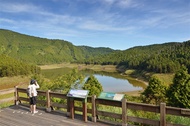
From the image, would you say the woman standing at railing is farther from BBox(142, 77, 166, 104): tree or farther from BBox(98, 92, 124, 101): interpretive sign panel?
BBox(142, 77, 166, 104): tree

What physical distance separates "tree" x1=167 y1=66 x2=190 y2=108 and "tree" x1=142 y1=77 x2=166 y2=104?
12.6 feet

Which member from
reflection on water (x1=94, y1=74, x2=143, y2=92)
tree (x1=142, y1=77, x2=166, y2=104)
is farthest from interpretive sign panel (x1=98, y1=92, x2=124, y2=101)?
reflection on water (x1=94, y1=74, x2=143, y2=92)

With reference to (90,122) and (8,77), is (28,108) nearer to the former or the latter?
(90,122)

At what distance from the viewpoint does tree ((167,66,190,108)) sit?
1235 inches

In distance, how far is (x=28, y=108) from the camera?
1156cm

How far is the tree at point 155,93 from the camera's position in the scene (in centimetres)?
3938

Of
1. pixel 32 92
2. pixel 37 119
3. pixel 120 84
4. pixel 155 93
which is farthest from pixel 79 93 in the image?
pixel 120 84

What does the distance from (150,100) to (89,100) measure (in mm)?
33153

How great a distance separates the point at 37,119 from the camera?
31.0ft

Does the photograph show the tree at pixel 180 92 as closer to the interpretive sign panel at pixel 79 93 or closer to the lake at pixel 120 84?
the interpretive sign panel at pixel 79 93

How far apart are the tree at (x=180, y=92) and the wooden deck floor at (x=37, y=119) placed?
26322mm

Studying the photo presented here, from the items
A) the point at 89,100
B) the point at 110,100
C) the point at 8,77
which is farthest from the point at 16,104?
the point at 8,77

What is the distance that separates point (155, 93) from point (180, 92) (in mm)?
7364

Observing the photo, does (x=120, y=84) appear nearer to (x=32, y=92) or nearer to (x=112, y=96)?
(x=32, y=92)
